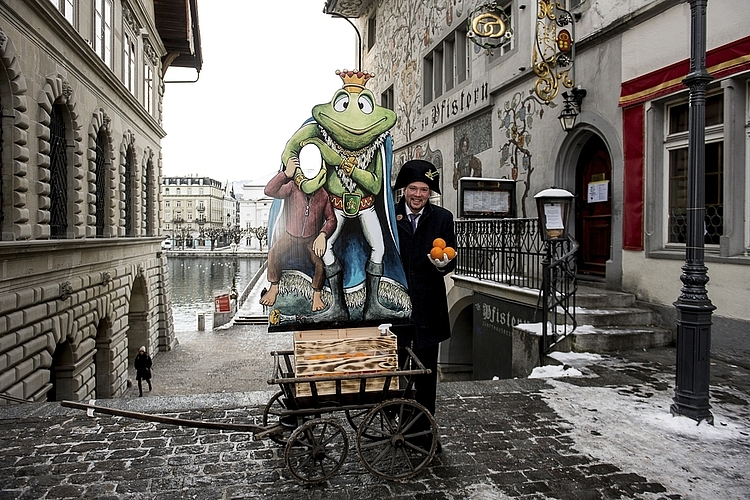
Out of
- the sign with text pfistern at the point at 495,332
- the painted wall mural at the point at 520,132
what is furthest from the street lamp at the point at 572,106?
the sign with text pfistern at the point at 495,332

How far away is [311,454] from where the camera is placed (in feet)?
12.8

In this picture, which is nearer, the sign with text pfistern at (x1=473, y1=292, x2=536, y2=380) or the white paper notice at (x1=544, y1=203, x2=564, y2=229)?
the white paper notice at (x1=544, y1=203, x2=564, y2=229)

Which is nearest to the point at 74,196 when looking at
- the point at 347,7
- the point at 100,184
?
the point at 100,184

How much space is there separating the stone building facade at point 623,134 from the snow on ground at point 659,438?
2.71 meters

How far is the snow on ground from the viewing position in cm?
397

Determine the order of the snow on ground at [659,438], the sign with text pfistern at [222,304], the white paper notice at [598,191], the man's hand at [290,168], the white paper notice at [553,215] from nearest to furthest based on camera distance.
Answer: the snow on ground at [659,438], the man's hand at [290,168], the white paper notice at [553,215], the white paper notice at [598,191], the sign with text pfistern at [222,304]

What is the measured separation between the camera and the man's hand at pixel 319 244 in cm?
436

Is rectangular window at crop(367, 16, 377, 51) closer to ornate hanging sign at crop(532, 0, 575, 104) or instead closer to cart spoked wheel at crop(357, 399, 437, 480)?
ornate hanging sign at crop(532, 0, 575, 104)

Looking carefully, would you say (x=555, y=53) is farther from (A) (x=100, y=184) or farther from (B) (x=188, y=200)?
(B) (x=188, y=200)

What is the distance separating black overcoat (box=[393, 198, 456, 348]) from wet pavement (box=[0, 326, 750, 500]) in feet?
3.29

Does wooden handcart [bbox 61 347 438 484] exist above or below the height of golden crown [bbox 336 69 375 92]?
below

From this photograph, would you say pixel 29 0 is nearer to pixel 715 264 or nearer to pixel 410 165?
pixel 410 165

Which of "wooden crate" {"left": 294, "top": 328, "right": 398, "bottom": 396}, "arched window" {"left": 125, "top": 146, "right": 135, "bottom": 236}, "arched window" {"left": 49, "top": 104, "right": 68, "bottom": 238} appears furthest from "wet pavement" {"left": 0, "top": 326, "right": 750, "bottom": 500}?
"arched window" {"left": 125, "top": 146, "right": 135, "bottom": 236}

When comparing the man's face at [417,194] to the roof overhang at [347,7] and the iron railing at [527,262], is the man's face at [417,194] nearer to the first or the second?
the iron railing at [527,262]
